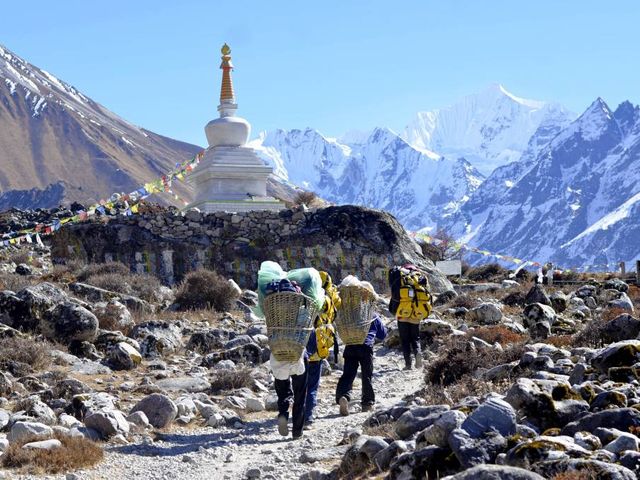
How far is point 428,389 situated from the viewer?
10.0m

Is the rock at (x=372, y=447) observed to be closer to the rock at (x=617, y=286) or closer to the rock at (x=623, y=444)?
the rock at (x=623, y=444)

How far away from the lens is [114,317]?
1605 centimetres

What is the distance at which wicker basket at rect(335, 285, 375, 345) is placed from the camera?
11.2m

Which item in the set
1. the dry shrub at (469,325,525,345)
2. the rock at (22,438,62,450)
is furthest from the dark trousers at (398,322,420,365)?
the rock at (22,438,62,450)

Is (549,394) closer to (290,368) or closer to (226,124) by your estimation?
(290,368)

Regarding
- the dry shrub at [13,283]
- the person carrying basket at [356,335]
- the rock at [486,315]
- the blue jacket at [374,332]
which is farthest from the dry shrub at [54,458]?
the rock at [486,315]

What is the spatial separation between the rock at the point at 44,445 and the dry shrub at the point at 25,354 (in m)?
4.06

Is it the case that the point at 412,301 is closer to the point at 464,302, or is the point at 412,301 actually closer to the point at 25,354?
the point at 25,354

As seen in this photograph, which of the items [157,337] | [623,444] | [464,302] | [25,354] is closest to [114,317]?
[157,337]

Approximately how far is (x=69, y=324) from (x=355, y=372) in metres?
4.97

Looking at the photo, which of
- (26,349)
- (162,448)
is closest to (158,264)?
(26,349)

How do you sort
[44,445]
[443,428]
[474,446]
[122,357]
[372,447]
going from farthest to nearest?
[122,357] < [44,445] < [372,447] < [443,428] < [474,446]

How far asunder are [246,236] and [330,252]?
210 cm

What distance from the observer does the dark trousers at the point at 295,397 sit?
30.9 feet
